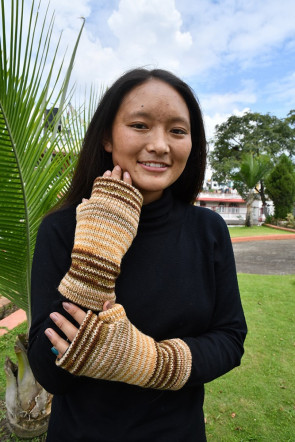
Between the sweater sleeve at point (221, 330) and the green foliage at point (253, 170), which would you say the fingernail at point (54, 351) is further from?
the green foliage at point (253, 170)

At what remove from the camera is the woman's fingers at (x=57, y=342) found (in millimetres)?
791

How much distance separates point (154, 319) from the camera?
0.98 m

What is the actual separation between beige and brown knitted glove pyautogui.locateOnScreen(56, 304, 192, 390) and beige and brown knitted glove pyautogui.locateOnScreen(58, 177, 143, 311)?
0.06 metres

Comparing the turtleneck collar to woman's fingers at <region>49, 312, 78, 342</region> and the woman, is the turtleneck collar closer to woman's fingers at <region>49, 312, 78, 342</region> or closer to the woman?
the woman

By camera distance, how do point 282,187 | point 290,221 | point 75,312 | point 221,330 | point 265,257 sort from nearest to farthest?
point 75,312 < point 221,330 < point 265,257 < point 290,221 < point 282,187

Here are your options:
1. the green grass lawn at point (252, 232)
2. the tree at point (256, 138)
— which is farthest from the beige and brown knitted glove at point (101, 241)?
the tree at point (256, 138)

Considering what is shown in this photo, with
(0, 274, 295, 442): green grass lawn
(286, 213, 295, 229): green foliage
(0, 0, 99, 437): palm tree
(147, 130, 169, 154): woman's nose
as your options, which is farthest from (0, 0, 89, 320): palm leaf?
(286, 213, 295, 229): green foliage

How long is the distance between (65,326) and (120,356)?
0.16 metres

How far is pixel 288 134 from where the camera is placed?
24594mm

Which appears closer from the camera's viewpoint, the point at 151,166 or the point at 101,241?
the point at 101,241

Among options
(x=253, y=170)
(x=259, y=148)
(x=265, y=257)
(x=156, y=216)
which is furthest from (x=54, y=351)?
(x=259, y=148)

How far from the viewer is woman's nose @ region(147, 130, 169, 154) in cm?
97

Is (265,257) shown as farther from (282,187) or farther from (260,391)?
(282,187)

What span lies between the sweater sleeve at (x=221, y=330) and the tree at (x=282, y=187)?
18164 mm
